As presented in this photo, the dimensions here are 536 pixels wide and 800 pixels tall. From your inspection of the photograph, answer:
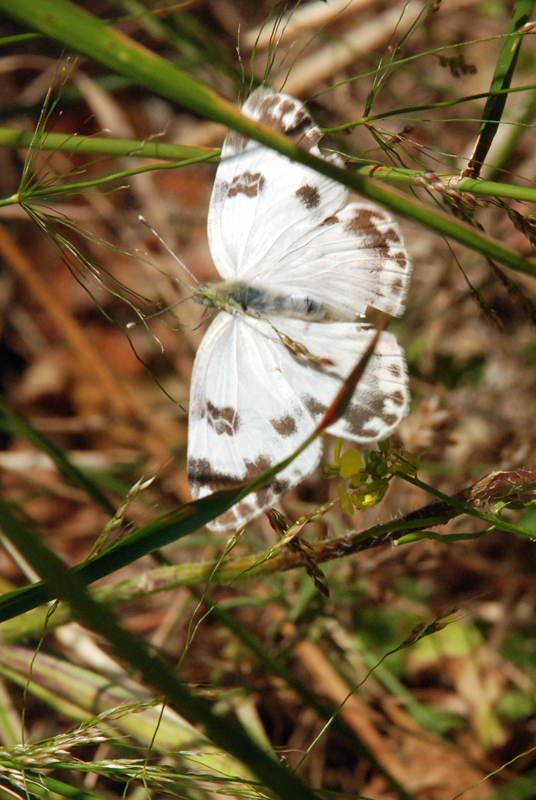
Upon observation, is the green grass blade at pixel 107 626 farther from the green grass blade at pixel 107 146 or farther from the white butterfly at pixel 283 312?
the green grass blade at pixel 107 146

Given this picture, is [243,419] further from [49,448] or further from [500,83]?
[500,83]

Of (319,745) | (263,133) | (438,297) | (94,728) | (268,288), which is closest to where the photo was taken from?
(263,133)

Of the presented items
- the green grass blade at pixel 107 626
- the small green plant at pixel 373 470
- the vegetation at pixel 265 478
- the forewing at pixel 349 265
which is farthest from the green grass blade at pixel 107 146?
the green grass blade at pixel 107 626

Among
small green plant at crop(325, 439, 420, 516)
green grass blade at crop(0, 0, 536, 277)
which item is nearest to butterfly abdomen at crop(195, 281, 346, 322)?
small green plant at crop(325, 439, 420, 516)

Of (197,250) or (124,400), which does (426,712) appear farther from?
(197,250)

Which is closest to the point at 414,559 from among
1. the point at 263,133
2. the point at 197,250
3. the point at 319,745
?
the point at 319,745

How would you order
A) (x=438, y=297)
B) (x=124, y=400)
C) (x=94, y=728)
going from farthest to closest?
(x=124, y=400) → (x=438, y=297) → (x=94, y=728)
